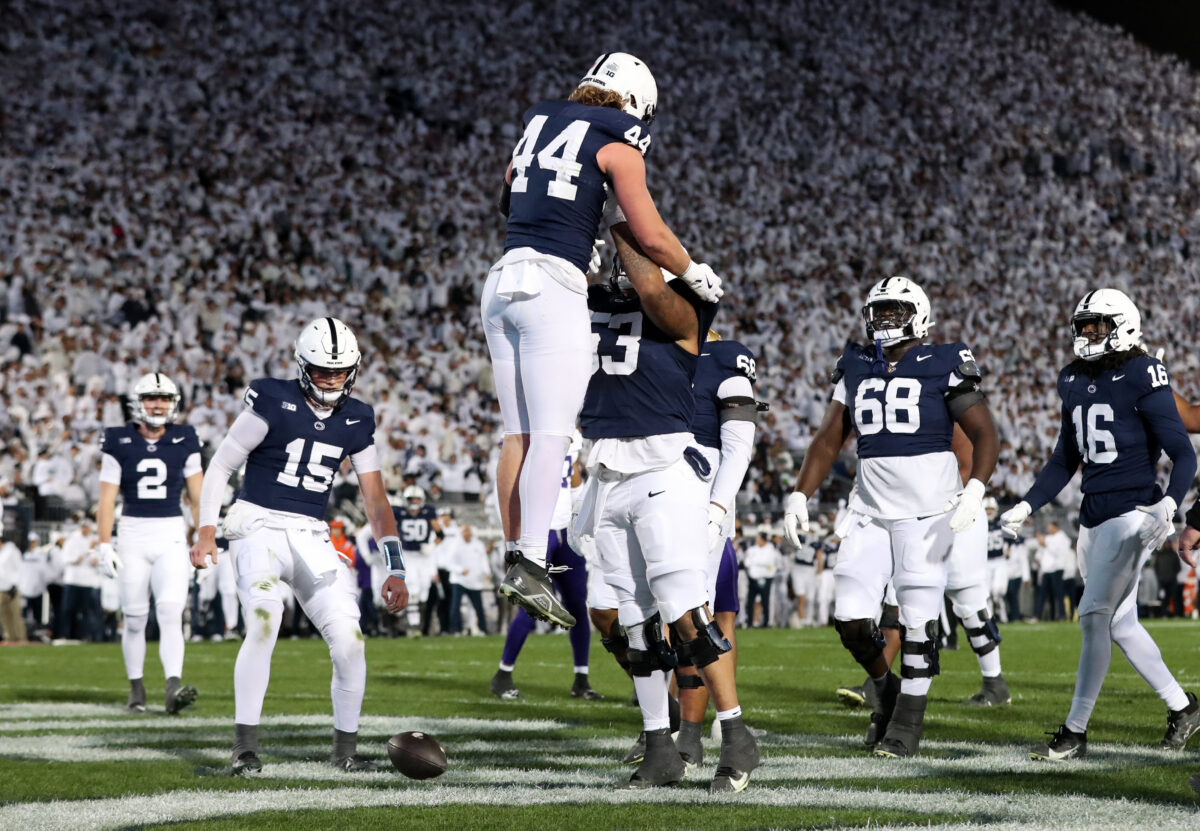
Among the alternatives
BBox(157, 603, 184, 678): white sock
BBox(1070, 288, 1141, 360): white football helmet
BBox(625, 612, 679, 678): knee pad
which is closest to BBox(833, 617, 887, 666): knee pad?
BBox(625, 612, 679, 678): knee pad

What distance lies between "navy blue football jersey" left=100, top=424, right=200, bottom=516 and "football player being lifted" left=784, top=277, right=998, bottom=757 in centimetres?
474

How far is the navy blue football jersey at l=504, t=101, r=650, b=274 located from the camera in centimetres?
460

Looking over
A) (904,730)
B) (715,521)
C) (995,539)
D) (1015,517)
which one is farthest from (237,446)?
(995,539)

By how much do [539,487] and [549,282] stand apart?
2.11 feet

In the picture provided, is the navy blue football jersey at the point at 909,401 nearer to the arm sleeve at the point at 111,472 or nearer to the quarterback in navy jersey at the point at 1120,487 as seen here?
the quarterback in navy jersey at the point at 1120,487

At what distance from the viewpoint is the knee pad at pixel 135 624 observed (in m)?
9.75

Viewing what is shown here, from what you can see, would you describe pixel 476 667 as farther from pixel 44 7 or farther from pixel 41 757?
pixel 44 7

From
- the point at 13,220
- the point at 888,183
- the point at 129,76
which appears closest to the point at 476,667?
the point at 13,220

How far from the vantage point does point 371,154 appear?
3155cm

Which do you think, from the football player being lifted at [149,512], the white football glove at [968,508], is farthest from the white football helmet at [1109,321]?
the football player being lifted at [149,512]

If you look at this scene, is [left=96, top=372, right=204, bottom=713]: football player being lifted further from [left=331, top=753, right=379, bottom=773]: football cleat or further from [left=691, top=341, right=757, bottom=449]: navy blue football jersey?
[left=691, top=341, right=757, bottom=449]: navy blue football jersey

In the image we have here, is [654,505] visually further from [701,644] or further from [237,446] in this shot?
[237,446]

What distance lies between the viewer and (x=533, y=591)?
14.5 ft

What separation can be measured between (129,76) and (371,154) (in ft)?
18.9
